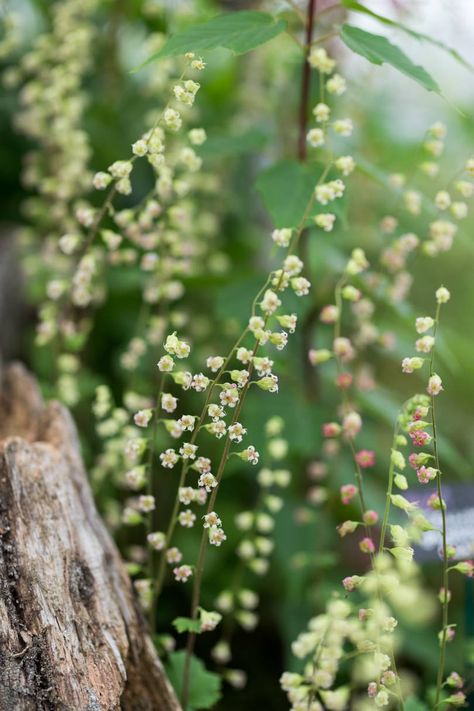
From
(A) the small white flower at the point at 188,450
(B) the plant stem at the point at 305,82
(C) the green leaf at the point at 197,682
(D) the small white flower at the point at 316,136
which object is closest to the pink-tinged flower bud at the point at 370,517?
(A) the small white flower at the point at 188,450

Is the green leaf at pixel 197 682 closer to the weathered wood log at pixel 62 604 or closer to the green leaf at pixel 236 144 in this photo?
the weathered wood log at pixel 62 604

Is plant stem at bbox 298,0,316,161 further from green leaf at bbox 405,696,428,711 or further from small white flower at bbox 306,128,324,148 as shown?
green leaf at bbox 405,696,428,711

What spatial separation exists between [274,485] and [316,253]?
630 millimetres

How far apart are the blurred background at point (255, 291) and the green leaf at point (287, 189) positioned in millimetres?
109

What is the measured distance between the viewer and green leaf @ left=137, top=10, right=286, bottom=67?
0.83m

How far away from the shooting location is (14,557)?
846 millimetres

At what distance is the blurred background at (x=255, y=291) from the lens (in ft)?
4.69

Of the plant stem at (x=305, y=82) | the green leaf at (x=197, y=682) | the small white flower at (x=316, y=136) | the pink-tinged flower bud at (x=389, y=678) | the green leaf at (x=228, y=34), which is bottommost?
the green leaf at (x=197, y=682)

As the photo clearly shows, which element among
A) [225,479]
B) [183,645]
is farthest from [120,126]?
[183,645]

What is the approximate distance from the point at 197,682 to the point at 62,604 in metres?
0.29

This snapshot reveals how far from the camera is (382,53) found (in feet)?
2.91

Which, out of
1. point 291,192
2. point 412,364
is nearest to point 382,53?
point 291,192

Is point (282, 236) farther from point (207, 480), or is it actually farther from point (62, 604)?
point (62, 604)

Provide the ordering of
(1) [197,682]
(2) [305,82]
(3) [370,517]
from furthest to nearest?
(2) [305,82]
(1) [197,682]
(3) [370,517]
